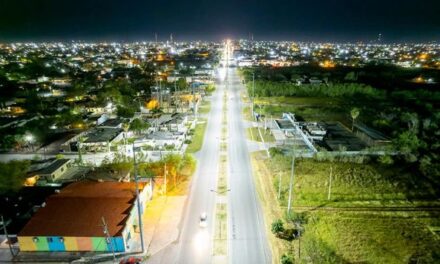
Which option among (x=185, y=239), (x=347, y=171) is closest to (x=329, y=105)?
(x=347, y=171)

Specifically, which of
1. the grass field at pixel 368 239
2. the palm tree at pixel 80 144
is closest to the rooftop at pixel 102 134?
the palm tree at pixel 80 144

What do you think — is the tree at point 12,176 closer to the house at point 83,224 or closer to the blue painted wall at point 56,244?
the house at point 83,224

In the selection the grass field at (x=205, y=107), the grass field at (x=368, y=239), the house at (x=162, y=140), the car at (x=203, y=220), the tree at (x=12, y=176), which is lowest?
the grass field at (x=368, y=239)

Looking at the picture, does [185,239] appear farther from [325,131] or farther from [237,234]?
[325,131]

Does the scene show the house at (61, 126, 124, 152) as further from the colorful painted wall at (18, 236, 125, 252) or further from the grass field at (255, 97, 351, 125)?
the grass field at (255, 97, 351, 125)

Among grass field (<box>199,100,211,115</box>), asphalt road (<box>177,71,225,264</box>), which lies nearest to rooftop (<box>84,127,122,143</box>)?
asphalt road (<box>177,71,225,264</box>)
